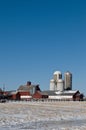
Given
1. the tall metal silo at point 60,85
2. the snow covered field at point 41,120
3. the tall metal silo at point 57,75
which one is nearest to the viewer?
the snow covered field at point 41,120

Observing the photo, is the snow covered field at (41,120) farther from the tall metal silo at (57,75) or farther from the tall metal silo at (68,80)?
the tall metal silo at (68,80)

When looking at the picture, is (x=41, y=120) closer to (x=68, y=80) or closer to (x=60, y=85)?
(x=60, y=85)

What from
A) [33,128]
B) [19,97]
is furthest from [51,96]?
[33,128]

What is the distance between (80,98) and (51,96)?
44.1 ft

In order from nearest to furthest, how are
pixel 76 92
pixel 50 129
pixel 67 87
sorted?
pixel 50 129 < pixel 76 92 < pixel 67 87

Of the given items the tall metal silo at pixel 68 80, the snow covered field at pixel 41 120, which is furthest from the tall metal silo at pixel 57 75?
the snow covered field at pixel 41 120

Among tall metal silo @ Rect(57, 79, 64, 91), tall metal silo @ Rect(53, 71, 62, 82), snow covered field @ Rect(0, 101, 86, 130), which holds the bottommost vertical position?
snow covered field @ Rect(0, 101, 86, 130)

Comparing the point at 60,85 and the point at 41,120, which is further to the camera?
the point at 60,85

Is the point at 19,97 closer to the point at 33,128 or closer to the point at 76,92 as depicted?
the point at 76,92


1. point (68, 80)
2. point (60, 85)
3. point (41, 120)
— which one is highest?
point (68, 80)

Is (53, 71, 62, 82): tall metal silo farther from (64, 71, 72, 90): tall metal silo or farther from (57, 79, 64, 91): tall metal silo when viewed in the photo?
(64, 71, 72, 90): tall metal silo

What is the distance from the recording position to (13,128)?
1823 cm

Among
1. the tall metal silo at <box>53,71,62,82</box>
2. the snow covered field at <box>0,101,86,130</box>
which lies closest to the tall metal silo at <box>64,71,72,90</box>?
the tall metal silo at <box>53,71,62,82</box>

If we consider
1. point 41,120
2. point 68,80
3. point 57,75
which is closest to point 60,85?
point 57,75
